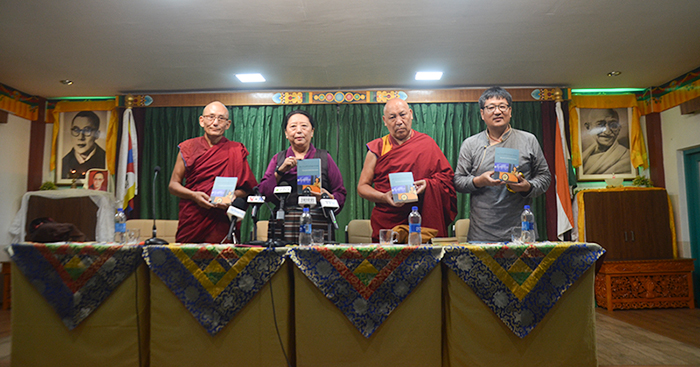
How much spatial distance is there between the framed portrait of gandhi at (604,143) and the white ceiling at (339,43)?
14.9 inches

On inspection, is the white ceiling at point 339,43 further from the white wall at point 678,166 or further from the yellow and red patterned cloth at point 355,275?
the yellow and red patterned cloth at point 355,275

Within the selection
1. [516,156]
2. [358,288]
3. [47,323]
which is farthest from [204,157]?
[516,156]

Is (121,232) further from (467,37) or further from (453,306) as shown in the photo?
(467,37)

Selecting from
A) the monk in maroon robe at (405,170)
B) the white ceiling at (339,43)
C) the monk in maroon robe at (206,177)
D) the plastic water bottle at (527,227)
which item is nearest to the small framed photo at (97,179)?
the white ceiling at (339,43)

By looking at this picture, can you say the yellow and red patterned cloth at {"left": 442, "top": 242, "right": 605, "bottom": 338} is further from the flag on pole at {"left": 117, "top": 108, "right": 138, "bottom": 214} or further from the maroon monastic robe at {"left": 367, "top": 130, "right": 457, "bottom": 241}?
the flag on pole at {"left": 117, "top": 108, "right": 138, "bottom": 214}

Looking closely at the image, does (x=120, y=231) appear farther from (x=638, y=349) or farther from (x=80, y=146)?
(x=80, y=146)

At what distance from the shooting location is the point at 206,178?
2906 mm

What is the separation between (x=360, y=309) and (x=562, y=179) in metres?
3.70

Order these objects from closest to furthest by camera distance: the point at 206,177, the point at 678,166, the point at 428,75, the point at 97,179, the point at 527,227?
1. the point at 527,227
2. the point at 206,177
3. the point at 428,75
4. the point at 678,166
5. the point at 97,179

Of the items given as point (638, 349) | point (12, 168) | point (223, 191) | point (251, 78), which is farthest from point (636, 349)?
point (12, 168)

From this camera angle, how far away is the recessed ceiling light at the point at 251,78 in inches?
176

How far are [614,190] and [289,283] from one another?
404 cm

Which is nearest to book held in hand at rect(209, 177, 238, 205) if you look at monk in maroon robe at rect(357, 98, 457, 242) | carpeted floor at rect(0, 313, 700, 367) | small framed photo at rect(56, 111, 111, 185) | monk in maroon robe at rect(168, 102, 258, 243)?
monk in maroon robe at rect(168, 102, 258, 243)

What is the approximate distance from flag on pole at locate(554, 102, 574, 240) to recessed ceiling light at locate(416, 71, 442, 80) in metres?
1.47
